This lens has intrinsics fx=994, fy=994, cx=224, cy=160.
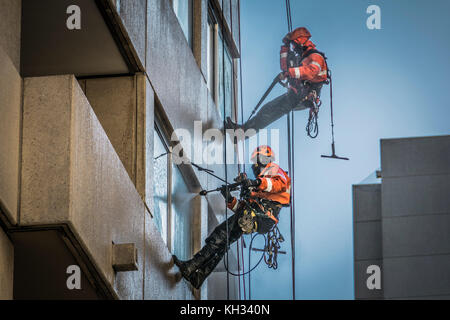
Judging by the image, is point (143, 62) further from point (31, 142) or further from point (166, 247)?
point (31, 142)

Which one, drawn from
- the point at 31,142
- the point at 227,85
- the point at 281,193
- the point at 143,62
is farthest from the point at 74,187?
the point at 227,85

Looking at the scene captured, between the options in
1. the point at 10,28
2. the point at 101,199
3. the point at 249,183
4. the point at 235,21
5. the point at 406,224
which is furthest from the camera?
the point at 235,21

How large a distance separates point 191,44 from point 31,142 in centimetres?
785

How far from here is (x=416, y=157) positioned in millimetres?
20203

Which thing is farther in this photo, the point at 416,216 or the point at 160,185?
the point at 416,216

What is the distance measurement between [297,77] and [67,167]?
30.6 feet

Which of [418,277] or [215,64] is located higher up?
[215,64]

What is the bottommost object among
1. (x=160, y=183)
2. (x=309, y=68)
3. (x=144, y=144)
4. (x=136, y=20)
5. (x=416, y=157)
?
(x=160, y=183)

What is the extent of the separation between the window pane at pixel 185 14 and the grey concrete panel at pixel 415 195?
6578mm

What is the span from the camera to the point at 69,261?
876 cm

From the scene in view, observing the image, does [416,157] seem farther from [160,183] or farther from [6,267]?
[6,267]

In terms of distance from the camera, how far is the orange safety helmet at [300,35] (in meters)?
17.1

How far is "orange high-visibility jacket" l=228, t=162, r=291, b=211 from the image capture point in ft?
44.5

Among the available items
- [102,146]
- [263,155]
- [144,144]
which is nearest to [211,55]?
[263,155]
